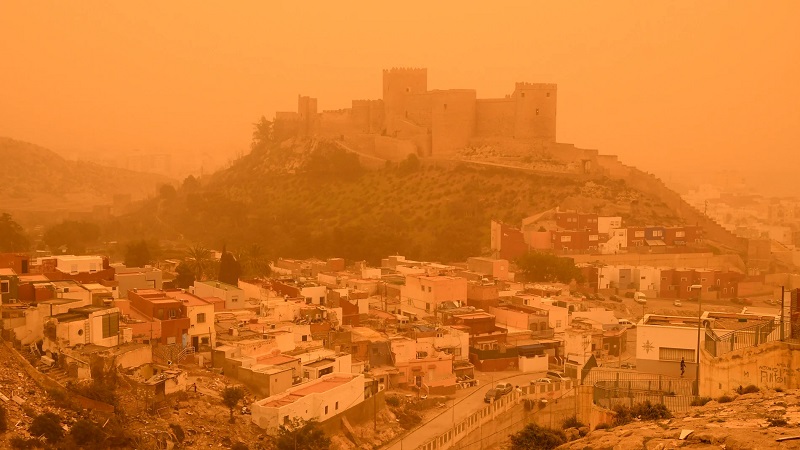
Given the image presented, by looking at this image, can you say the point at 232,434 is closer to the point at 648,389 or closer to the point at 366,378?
the point at 366,378

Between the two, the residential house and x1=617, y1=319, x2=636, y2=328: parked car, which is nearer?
the residential house

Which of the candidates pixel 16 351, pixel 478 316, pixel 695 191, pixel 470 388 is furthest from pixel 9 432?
pixel 695 191

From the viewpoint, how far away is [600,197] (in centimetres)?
2194

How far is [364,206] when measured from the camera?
931 inches

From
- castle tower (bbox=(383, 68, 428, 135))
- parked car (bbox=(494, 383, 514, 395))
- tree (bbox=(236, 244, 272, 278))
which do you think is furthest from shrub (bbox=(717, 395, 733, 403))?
castle tower (bbox=(383, 68, 428, 135))

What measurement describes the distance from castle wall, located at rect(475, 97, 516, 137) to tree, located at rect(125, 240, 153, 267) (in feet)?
36.1

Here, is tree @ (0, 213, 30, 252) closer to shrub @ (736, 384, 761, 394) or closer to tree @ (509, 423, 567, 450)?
tree @ (509, 423, 567, 450)

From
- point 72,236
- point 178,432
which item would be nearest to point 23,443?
point 178,432

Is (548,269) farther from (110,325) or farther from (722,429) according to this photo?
(722,429)

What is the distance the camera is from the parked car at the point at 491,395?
9957 millimetres

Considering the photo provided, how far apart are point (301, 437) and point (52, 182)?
22.3 metres

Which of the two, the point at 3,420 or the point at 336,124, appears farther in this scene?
the point at 336,124

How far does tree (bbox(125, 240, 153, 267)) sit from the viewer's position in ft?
51.8

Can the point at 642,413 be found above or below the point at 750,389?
below
